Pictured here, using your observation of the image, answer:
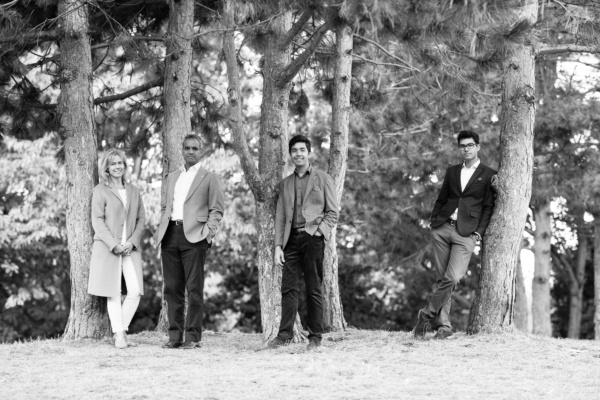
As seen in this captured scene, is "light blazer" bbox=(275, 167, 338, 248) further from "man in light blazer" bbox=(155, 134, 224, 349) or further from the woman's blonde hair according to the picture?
the woman's blonde hair

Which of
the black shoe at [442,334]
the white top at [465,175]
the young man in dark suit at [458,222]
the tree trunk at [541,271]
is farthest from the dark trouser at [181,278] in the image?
the tree trunk at [541,271]

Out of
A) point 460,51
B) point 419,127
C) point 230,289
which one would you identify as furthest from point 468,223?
point 230,289

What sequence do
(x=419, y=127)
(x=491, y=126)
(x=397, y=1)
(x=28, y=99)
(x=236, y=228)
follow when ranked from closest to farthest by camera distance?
(x=397, y=1) → (x=28, y=99) → (x=491, y=126) → (x=419, y=127) → (x=236, y=228)

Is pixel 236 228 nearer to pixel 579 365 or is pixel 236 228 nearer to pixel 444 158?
pixel 444 158

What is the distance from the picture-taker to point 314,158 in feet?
54.0

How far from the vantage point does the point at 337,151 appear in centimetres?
916

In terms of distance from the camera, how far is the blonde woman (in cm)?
783

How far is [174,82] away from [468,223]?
137 inches

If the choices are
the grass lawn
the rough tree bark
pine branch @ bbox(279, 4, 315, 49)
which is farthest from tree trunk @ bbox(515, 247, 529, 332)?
pine branch @ bbox(279, 4, 315, 49)

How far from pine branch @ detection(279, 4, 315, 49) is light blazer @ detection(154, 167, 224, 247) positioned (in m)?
1.36

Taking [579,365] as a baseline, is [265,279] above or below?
above

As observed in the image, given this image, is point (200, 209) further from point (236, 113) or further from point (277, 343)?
point (277, 343)

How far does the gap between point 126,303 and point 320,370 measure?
246 centimetres

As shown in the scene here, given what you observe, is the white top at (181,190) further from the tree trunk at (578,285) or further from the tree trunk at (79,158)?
the tree trunk at (578,285)
